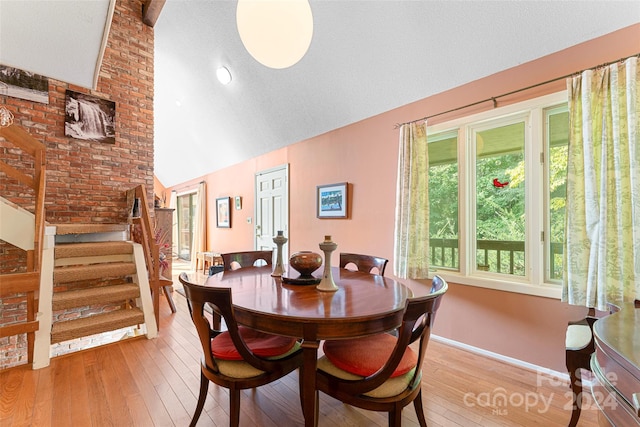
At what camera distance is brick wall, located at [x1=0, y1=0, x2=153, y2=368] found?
3.08 metres

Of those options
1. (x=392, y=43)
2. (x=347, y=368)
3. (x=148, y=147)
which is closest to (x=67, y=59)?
(x=148, y=147)

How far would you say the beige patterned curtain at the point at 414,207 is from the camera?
275 centimetres

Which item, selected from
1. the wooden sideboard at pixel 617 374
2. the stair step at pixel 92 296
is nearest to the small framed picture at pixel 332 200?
the stair step at pixel 92 296

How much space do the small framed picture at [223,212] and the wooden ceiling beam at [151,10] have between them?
330 centimetres

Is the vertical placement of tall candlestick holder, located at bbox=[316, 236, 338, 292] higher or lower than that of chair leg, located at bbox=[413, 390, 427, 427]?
higher

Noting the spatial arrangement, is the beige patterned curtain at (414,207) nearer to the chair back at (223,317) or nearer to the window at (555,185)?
the window at (555,185)

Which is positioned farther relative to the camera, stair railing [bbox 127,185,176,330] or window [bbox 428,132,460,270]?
stair railing [bbox 127,185,176,330]

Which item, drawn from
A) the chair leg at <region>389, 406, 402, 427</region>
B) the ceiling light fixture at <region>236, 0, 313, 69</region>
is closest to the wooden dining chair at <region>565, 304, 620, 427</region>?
the chair leg at <region>389, 406, 402, 427</region>

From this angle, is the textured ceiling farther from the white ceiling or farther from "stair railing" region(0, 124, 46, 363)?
"stair railing" region(0, 124, 46, 363)

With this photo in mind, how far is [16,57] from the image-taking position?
284cm

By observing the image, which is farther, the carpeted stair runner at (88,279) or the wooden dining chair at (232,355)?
the carpeted stair runner at (88,279)

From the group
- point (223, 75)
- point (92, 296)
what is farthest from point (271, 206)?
point (92, 296)

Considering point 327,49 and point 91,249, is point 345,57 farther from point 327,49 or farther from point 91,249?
point 91,249

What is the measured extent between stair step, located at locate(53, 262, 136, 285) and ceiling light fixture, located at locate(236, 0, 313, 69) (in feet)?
8.54
